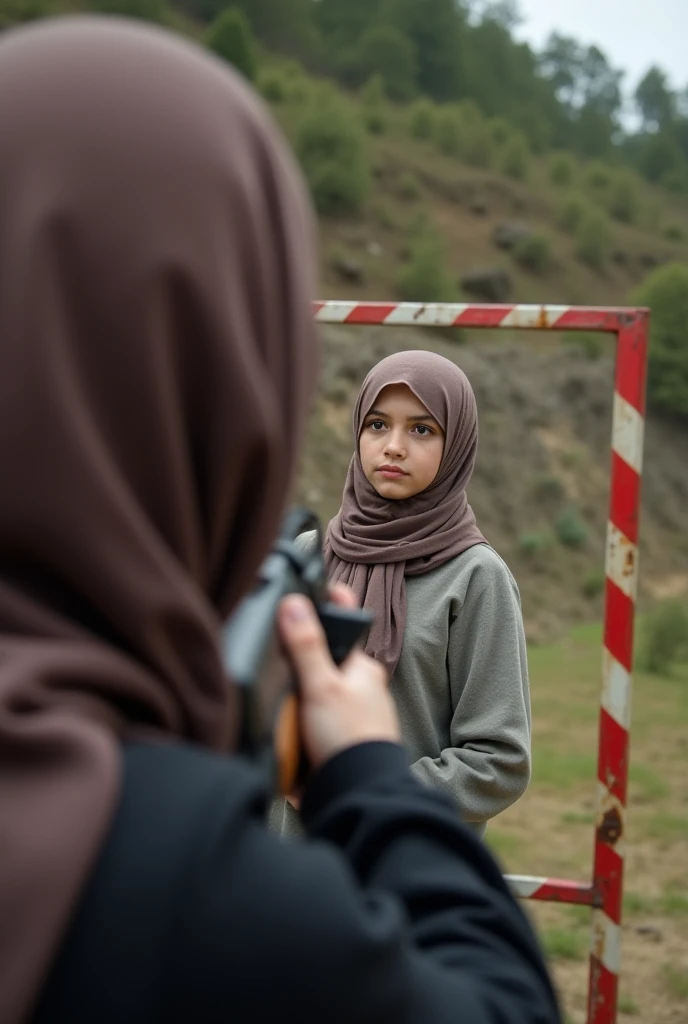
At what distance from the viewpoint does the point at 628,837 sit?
6250mm

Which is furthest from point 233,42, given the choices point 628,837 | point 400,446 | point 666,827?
point 400,446

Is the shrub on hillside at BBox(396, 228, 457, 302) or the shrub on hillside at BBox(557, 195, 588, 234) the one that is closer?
the shrub on hillside at BBox(396, 228, 457, 302)

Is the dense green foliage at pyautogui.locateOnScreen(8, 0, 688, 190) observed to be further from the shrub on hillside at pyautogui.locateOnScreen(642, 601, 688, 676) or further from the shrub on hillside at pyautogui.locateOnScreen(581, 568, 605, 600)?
the shrub on hillside at pyautogui.locateOnScreen(642, 601, 688, 676)

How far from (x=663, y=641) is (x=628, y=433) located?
994 centimetres

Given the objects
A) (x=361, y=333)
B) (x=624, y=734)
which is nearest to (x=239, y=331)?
(x=624, y=734)

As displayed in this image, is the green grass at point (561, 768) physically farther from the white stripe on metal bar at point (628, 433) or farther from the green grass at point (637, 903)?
the white stripe on metal bar at point (628, 433)

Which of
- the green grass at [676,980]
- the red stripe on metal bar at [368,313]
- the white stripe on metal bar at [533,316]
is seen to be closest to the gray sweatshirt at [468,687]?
the white stripe on metal bar at [533,316]

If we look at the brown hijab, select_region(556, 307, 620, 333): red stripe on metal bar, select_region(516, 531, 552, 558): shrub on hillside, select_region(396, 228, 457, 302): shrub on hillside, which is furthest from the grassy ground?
select_region(396, 228, 457, 302): shrub on hillside

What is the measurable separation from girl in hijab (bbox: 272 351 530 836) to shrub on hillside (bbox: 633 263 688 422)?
26.3 metres

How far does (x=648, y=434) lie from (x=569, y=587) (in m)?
9.04

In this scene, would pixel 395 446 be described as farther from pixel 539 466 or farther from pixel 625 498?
pixel 539 466

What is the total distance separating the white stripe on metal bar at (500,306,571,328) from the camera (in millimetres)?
3037

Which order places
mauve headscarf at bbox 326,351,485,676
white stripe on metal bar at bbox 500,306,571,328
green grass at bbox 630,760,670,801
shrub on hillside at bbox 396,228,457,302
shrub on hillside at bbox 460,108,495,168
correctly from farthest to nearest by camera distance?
shrub on hillside at bbox 460,108,495,168, shrub on hillside at bbox 396,228,457,302, green grass at bbox 630,760,670,801, white stripe on metal bar at bbox 500,306,571,328, mauve headscarf at bbox 326,351,485,676

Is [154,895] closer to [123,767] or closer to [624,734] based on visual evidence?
[123,767]
